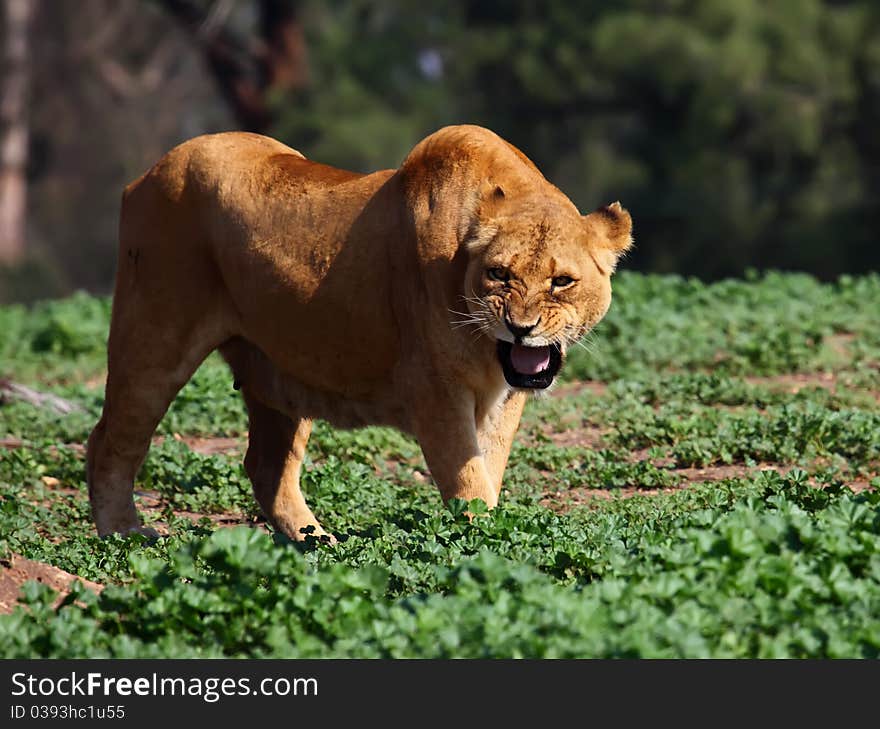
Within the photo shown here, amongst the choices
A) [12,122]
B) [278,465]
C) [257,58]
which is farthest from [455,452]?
[12,122]

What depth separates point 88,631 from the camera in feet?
16.7

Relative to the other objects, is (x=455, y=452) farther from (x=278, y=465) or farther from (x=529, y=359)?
(x=278, y=465)

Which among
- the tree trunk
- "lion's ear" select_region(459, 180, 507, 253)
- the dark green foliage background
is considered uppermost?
the tree trunk

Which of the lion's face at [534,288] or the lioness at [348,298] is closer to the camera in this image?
the lion's face at [534,288]

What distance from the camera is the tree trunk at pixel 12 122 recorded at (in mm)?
34688

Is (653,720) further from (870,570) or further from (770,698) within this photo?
(870,570)

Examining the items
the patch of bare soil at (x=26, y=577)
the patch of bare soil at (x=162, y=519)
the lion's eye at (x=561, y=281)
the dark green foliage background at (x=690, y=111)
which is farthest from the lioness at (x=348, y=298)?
the dark green foliage background at (x=690, y=111)

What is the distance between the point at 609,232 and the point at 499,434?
39.3 inches

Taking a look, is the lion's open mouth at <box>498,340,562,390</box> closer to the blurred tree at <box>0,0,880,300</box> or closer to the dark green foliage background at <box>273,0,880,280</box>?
the blurred tree at <box>0,0,880,300</box>

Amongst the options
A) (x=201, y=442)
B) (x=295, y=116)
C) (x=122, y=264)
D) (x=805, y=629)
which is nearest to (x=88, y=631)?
(x=805, y=629)

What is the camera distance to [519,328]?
250 inches


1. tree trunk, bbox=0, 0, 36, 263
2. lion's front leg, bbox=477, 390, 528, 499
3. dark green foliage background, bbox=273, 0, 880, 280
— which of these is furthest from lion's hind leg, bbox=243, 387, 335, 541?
tree trunk, bbox=0, 0, 36, 263

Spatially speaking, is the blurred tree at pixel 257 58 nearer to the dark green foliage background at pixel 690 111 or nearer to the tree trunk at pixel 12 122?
the dark green foliage background at pixel 690 111

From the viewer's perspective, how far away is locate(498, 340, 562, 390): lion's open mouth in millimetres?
6500
